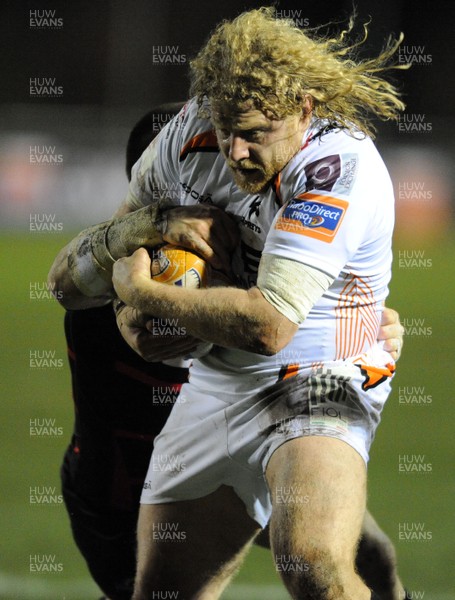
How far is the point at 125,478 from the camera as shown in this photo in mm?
4195

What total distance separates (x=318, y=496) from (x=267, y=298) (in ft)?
2.01

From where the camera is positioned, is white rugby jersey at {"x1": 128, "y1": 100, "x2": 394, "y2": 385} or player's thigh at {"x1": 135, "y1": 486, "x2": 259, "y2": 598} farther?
player's thigh at {"x1": 135, "y1": 486, "x2": 259, "y2": 598}

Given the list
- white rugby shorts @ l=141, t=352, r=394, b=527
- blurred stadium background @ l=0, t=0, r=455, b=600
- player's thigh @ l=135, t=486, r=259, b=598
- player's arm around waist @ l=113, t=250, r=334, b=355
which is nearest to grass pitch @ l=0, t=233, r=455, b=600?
blurred stadium background @ l=0, t=0, r=455, b=600

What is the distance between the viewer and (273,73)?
9.61 ft

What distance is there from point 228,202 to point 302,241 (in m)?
0.52

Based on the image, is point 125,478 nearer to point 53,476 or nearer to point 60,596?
point 60,596

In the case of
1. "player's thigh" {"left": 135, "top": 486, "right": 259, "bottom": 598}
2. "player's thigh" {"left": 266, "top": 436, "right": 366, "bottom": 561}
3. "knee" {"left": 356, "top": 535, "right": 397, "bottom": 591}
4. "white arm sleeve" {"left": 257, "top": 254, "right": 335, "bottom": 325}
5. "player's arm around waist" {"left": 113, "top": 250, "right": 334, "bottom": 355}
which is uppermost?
"white arm sleeve" {"left": 257, "top": 254, "right": 335, "bottom": 325}

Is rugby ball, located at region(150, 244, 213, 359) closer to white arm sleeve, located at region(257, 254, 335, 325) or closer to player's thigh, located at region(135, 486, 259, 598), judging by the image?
white arm sleeve, located at region(257, 254, 335, 325)

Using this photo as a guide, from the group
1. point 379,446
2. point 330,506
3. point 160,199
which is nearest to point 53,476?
point 379,446

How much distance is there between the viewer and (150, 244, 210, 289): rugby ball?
9.96 feet

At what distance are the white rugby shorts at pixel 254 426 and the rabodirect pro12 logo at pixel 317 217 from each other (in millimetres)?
530

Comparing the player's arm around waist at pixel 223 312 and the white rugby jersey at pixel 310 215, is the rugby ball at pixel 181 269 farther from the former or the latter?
the white rugby jersey at pixel 310 215

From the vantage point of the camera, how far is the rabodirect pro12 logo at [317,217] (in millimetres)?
2756

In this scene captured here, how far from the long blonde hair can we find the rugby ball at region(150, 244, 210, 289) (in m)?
0.50
